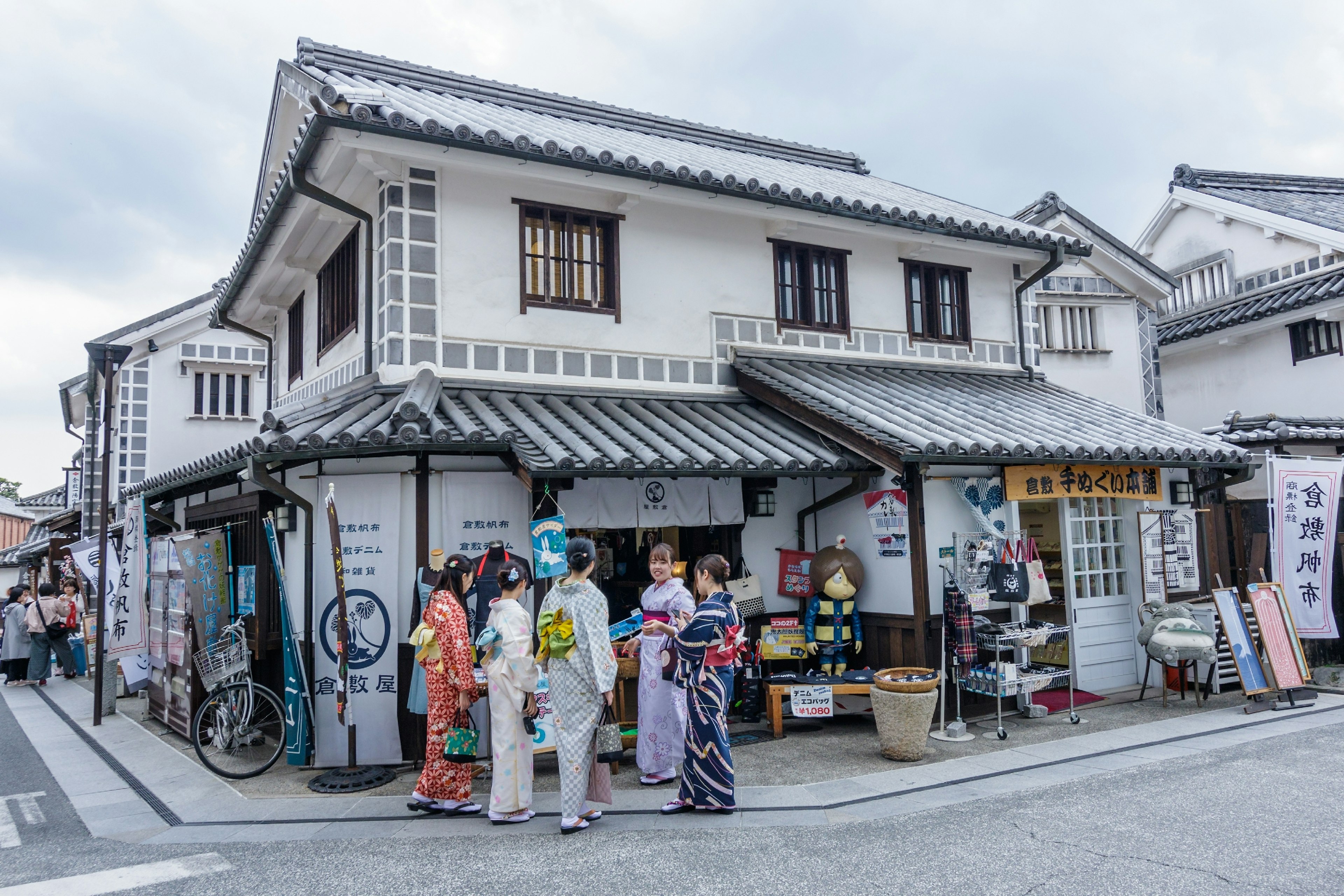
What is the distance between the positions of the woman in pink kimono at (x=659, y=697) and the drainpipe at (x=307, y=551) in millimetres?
3364

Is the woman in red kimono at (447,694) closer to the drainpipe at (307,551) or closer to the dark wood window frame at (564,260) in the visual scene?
the drainpipe at (307,551)

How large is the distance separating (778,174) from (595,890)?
11823mm

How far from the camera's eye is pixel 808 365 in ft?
39.4

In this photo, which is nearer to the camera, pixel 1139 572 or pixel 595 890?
pixel 595 890

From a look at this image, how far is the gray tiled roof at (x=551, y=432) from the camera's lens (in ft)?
26.2

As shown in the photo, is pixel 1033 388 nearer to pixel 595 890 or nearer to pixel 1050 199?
pixel 1050 199

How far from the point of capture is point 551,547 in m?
8.45

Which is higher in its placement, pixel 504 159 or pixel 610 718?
pixel 504 159

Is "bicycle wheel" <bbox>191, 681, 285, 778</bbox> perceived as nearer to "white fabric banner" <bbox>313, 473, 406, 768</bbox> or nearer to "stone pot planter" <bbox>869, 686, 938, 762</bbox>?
"white fabric banner" <bbox>313, 473, 406, 768</bbox>

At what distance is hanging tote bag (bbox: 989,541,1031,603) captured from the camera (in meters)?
9.37

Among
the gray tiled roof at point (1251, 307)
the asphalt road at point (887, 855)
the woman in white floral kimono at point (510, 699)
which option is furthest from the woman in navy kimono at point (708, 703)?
the gray tiled roof at point (1251, 307)

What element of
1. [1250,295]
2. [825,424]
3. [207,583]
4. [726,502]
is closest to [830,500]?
[825,424]

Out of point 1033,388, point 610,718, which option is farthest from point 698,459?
point 1033,388

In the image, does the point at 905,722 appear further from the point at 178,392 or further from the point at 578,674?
the point at 178,392
